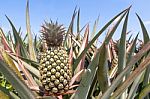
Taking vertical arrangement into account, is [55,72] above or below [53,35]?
below

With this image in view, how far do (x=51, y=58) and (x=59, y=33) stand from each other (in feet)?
1.11

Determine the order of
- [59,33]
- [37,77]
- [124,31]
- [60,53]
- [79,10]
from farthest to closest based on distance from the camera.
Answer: [79,10], [59,33], [37,77], [60,53], [124,31]

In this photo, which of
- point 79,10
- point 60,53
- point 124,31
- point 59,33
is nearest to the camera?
point 124,31

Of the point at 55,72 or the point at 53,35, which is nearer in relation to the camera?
the point at 55,72

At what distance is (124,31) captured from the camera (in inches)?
51.4

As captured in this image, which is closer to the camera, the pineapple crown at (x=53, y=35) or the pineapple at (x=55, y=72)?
the pineapple at (x=55, y=72)

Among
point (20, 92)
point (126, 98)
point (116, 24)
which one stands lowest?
point (126, 98)

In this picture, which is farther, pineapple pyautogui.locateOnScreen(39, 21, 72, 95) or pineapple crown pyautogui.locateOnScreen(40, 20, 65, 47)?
pineapple crown pyautogui.locateOnScreen(40, 20, 65, 47)

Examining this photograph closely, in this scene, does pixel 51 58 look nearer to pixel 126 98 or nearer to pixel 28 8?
pixel 126 98

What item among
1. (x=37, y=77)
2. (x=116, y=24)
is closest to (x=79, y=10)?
(x=37, y=77)

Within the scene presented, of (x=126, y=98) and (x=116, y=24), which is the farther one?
(x=126, y=98)

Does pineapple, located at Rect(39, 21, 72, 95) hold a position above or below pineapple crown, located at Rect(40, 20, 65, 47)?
below

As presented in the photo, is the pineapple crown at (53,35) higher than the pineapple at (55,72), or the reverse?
the pineapple crown at (53,35)

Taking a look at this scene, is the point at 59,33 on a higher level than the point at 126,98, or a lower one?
higher
